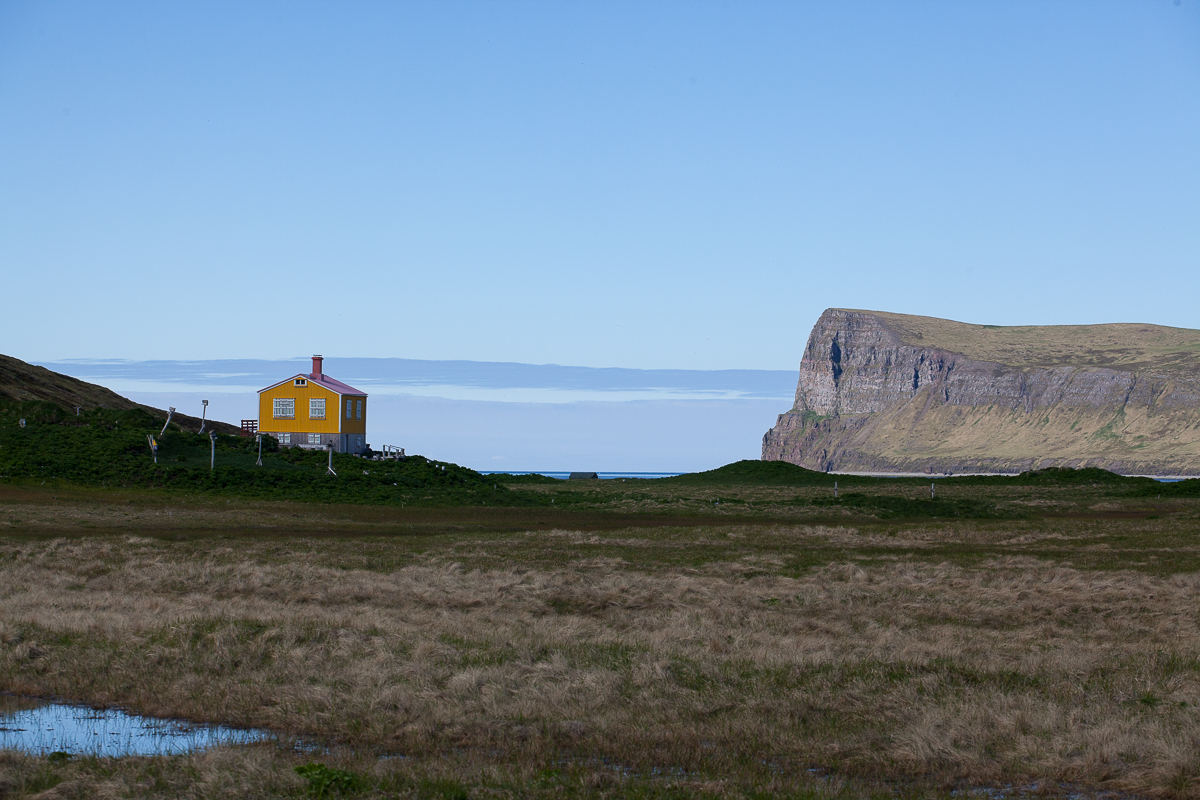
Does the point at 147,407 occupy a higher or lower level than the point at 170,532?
higher

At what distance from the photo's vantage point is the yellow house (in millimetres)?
73812

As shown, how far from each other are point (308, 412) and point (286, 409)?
170 centimetres

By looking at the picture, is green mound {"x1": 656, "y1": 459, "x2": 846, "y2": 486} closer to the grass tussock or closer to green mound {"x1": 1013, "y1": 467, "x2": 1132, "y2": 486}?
green mound {"x1": 1013, "y1": 467, "x2": 1132, "y2": 486}

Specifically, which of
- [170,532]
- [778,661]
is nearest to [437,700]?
[778,661]

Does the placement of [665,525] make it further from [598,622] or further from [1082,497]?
[1082,497]

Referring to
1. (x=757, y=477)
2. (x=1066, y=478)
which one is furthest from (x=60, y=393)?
(x=1066, y=478)

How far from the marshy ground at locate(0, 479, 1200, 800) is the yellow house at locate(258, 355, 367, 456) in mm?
38690

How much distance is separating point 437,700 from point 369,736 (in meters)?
1.27

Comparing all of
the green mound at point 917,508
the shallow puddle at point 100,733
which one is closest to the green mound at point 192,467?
the green mound at point 917,508

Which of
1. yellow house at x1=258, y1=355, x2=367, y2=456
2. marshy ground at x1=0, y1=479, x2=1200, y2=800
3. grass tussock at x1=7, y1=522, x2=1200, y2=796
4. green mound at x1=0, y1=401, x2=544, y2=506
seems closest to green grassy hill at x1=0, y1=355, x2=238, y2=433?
green mound at x1=0, y1=401, x2=544, y2=506

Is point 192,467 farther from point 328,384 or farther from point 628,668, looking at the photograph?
point 628,668

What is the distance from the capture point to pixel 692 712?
43.1 ft

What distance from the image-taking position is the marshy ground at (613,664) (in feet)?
35.2

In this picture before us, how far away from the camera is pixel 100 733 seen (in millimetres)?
12562
